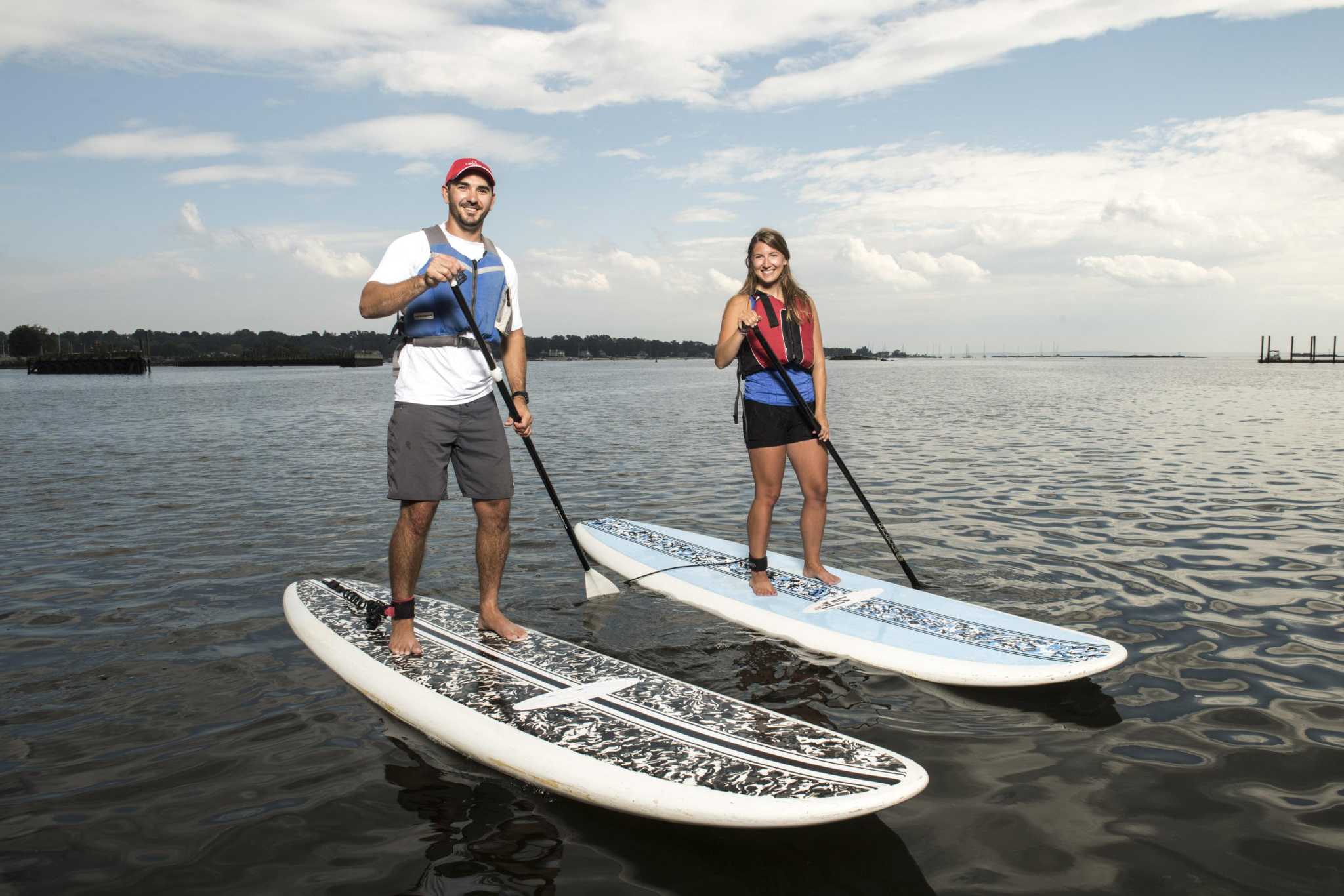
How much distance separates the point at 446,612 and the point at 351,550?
355 centimetres

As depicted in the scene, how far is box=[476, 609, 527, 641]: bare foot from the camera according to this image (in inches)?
201

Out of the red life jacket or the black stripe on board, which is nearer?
the black stripe on board

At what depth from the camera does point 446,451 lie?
485 cm

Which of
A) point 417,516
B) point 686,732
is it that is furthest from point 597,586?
point 686,732

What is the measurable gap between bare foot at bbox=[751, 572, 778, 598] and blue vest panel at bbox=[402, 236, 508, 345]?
8.93ft

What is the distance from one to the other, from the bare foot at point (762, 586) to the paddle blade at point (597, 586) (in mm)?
1129

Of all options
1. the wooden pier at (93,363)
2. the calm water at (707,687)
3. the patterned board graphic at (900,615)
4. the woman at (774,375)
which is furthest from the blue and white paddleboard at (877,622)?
the wooden pier at (93,363)

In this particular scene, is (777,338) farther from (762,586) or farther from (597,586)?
(597,586)

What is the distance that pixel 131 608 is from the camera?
6.54 metres

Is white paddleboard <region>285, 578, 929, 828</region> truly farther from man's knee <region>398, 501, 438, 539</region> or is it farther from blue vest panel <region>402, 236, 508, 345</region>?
blue vest panel <region>402, 236, 508, 345</region>

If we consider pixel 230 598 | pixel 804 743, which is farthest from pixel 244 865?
pixel 230 598

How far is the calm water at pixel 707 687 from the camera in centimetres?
321

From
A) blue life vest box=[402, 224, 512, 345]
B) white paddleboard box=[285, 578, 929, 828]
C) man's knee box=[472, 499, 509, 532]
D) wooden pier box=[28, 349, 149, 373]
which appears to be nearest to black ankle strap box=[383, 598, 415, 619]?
white paddleboard box=[285, 578, 929, 828]

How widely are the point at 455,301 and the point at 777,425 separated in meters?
2.52
